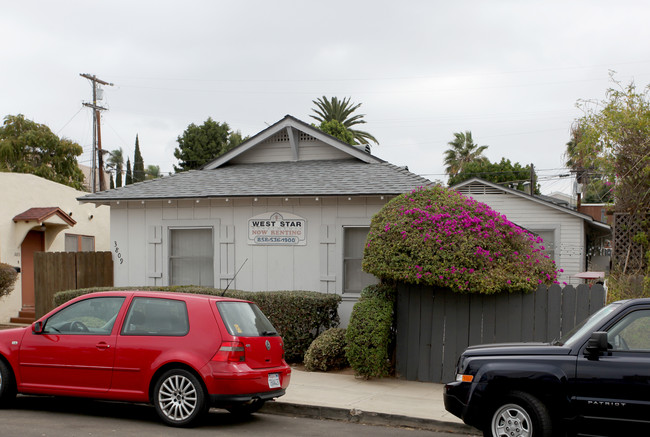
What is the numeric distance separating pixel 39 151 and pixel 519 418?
1411 inches

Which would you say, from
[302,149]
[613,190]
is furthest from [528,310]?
[302,149]

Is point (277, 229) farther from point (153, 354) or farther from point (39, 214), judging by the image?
point (39, 214)

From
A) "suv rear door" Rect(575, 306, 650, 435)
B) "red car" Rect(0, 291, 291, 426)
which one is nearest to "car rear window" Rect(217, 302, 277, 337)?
"red car" Rect(0, 291, 291, 426)

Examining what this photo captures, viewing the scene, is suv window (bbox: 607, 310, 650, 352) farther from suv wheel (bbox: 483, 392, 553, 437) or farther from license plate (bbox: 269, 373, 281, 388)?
license plate (bbox: 269, 373, 281, 388)

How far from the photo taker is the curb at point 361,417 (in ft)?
26.6

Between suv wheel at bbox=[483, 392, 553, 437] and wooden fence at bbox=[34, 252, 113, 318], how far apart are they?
1068 cm

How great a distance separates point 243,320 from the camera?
812 cm

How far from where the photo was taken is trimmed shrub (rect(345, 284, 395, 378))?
1029 cm

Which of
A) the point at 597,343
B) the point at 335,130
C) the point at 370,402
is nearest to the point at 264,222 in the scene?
the point at 370,402

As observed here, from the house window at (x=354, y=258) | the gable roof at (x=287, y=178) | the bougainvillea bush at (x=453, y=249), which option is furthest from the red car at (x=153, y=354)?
the gable roof at (x=287, y=178)

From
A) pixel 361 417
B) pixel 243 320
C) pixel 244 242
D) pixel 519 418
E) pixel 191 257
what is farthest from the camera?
pixel 191 257

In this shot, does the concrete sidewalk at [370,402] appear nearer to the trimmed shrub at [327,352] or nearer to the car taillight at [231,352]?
the trimmed shrub at [327,352]

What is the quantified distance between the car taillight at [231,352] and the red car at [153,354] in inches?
0.4

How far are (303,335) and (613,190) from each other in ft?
22.8
